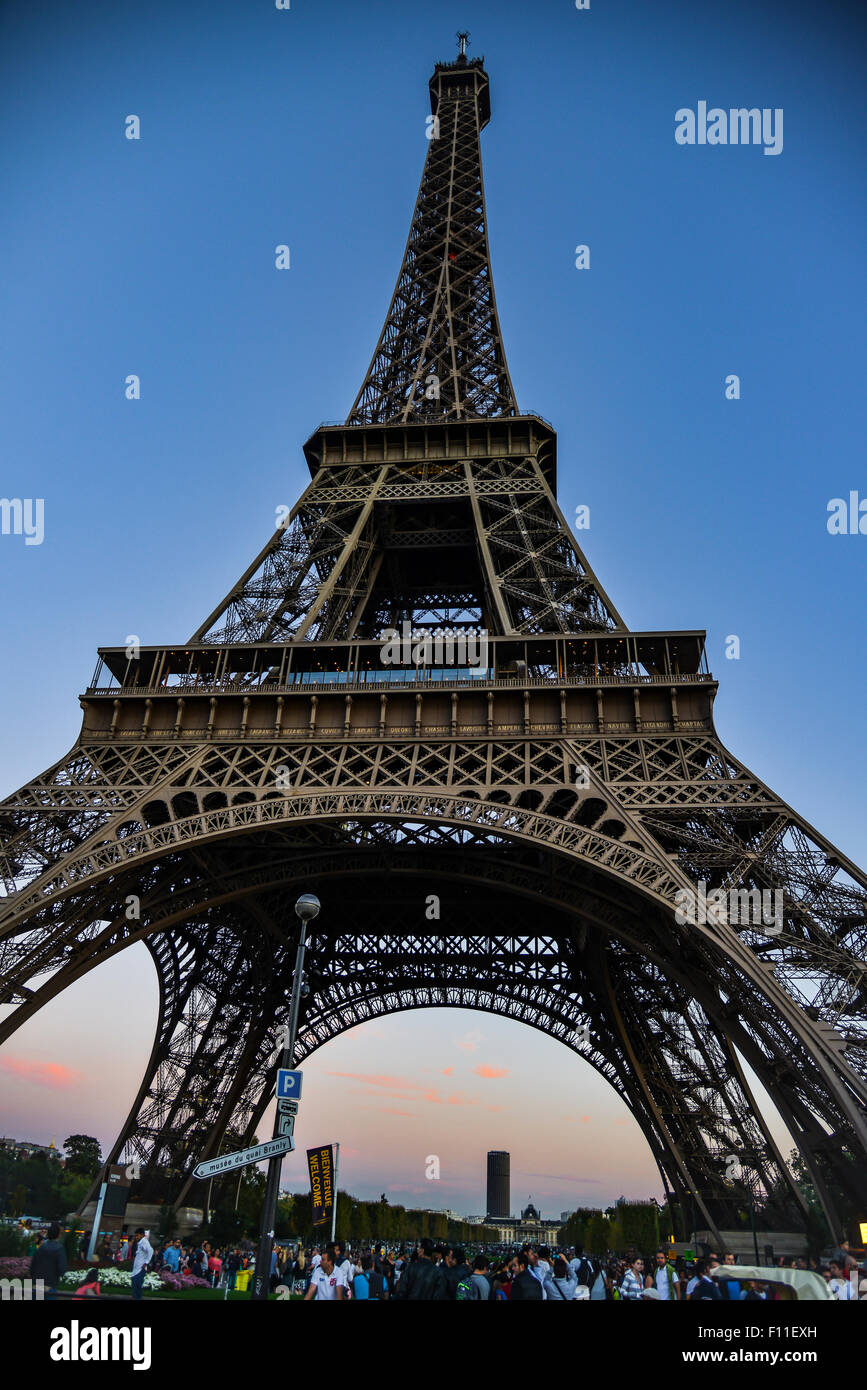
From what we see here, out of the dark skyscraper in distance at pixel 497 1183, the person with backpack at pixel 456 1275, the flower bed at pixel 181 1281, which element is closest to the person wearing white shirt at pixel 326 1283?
the person with backpack at pixel 456 1275

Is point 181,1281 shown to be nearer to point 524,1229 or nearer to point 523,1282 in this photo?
point 523,1282

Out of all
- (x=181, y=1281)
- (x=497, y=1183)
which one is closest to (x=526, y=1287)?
(x=181, y=1281)

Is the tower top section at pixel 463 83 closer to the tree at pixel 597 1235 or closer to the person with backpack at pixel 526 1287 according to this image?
the person with backpack at pixel 526 1287

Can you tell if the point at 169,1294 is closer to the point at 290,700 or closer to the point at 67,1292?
the point at 67,1292

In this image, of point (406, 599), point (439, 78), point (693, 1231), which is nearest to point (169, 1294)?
point (693, 1231)

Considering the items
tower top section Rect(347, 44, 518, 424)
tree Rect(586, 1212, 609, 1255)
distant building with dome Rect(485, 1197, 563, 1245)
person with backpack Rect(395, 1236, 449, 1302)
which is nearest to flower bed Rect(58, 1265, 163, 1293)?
person with backpack Rect(395, 1236, 449, 1302)

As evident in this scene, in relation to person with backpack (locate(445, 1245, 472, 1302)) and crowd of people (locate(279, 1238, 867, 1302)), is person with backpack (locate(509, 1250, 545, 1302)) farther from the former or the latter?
person with backpack (locate(445, 1245, 472, 1302))

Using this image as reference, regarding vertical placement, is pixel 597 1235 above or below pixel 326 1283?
below
